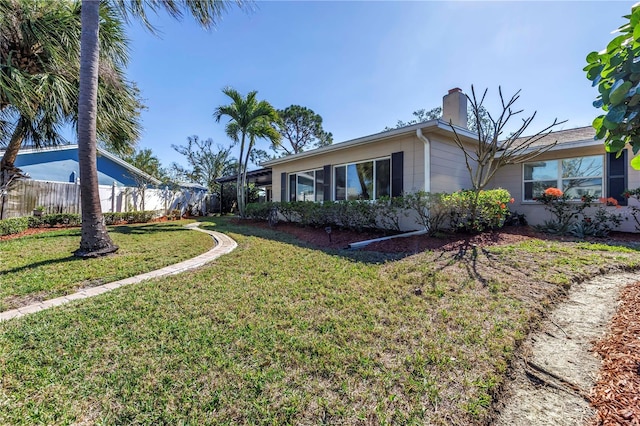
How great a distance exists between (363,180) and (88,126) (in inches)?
280

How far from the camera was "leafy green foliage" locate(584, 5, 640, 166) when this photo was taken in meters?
1.38

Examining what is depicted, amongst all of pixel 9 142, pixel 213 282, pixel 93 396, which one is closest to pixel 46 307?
pixel 213 282

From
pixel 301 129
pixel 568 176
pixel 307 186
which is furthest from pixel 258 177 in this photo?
pixel 568 176

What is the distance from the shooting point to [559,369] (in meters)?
2.09

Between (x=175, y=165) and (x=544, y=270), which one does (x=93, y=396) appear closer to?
(x=544, y=270)

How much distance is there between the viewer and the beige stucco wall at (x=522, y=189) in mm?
7641

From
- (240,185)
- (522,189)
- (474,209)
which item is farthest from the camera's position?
(240,185)

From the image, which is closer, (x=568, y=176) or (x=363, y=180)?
(x=568, y=176)

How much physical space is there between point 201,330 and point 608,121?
3361 mm

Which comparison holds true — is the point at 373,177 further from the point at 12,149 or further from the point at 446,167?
the point at 12,149

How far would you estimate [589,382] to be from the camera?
1921mm

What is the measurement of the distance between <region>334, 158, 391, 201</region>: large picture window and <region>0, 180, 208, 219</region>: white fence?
8.98 m

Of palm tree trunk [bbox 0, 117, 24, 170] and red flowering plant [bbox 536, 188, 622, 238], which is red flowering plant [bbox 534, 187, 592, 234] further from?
palm tree trunk [bbox 0, 117, 24, 170]

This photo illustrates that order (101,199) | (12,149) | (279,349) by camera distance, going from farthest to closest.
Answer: (101,199) < (12,149) < (279,349)
